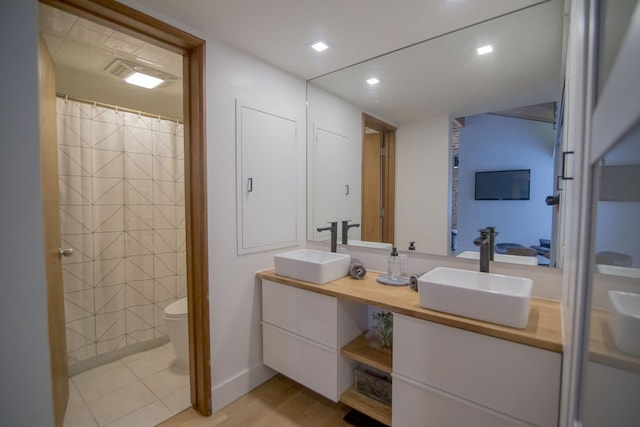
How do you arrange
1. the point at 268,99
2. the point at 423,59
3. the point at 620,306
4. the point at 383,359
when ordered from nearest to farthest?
1. the point at 620,306
2. the point at 383,359
3. the point at 423,59
4. the point at 268,99

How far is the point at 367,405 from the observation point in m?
1.61

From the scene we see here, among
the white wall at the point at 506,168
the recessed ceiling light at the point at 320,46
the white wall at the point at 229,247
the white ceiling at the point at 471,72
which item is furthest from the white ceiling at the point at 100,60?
the white wall at the point at 506,168

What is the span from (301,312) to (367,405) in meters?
0.62

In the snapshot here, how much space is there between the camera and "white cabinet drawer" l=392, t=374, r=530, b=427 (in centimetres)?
115

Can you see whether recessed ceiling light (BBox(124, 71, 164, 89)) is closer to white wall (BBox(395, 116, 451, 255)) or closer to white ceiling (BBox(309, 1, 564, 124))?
white ceiling (BBox(309, 1, 564, 124))

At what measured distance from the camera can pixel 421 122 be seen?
6.28ft

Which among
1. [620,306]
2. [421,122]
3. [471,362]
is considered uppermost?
[421,122]

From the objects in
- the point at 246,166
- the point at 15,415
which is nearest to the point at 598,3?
the point at 246,166

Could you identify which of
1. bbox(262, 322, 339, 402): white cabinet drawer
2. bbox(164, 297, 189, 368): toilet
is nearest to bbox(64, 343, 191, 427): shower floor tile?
bbox(164, 297, 189, 368): toilet

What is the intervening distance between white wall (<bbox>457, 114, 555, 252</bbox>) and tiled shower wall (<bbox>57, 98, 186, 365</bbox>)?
245 cm

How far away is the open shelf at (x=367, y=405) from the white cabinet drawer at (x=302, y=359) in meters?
0.07

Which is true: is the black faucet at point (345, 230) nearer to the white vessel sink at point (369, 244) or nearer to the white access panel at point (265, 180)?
the white vessel sink at point (369, 244)

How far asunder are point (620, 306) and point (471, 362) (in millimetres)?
1009

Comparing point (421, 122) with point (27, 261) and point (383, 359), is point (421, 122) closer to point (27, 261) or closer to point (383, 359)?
point (383, 359)
